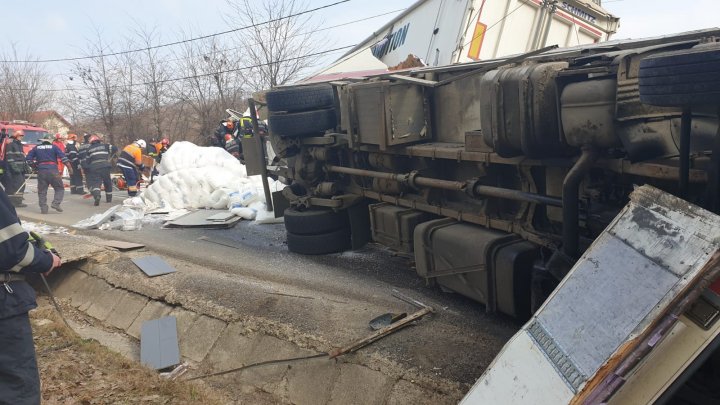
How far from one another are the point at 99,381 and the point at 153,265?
2.16 meters

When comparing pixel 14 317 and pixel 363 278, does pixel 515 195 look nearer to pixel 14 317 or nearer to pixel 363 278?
pixel 363 278

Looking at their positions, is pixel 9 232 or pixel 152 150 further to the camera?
pixel 152 150

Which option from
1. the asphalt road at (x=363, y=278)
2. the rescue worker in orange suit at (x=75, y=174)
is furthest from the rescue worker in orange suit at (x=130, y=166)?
the rescue worker in orange suit at (x=75, y=174)

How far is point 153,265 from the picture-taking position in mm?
6219

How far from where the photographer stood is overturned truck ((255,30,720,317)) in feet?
9.19

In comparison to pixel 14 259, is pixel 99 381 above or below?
below

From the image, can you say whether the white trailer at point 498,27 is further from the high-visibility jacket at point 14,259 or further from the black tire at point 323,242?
the high-visibility jacket at point 14,259

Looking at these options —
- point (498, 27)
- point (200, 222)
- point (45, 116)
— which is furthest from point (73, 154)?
point (45, 116)

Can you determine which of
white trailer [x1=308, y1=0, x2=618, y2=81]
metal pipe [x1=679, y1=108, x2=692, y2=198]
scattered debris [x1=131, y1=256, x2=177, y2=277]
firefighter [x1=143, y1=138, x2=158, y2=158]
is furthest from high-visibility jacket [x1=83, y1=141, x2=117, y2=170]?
metal pipe [x1=679, y1=108, x2=692, y2=198]

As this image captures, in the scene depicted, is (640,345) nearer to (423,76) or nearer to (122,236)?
(423,76)

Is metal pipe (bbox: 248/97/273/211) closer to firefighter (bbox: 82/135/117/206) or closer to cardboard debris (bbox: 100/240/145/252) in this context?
cardboard debris (bbox: 100/240/145/252)

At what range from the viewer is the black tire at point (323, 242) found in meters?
6.50

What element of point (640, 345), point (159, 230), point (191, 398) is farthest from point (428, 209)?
point (159, 230)

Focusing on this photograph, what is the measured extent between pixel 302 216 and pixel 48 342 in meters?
2.78
